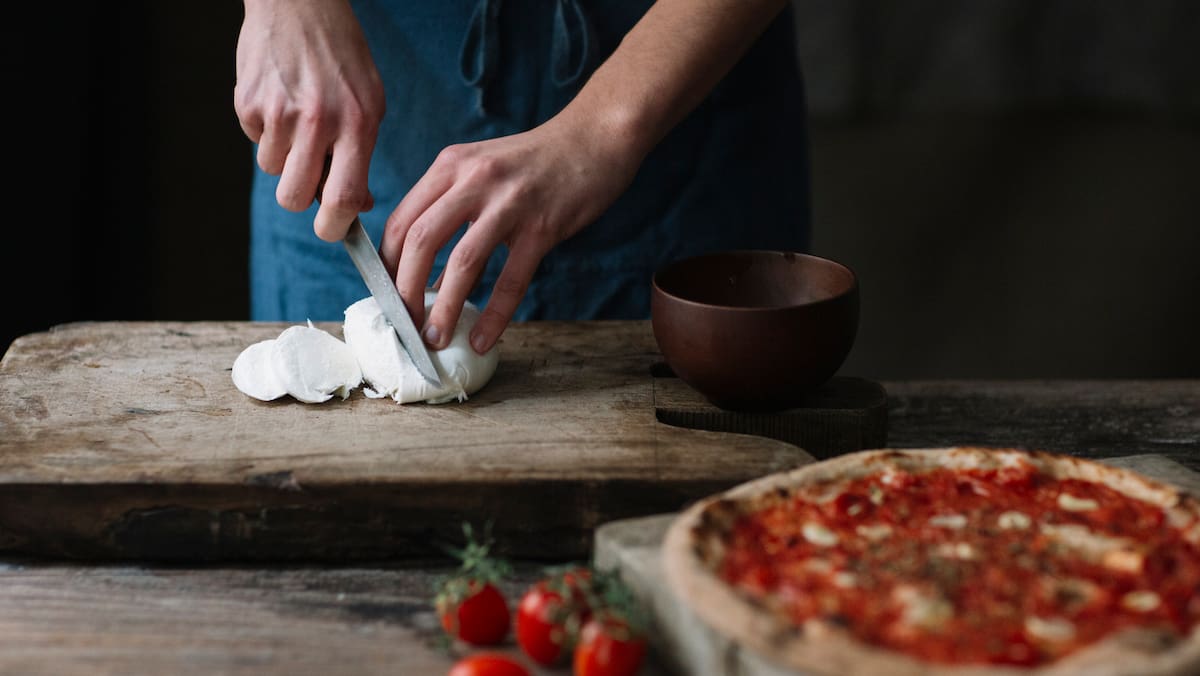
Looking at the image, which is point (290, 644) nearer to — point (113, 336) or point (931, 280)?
point (113, 336)

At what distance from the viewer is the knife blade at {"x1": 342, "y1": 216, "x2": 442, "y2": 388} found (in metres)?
1.60

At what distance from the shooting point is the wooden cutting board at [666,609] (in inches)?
41.3

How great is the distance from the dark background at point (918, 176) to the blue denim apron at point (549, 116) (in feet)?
4.46

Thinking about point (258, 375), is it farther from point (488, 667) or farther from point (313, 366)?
point (488, 667)

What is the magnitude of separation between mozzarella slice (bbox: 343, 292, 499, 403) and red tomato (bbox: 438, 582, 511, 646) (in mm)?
472

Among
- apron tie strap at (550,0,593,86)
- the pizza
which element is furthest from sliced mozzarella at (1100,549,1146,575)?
apron tie strap at (550,0,593,86)

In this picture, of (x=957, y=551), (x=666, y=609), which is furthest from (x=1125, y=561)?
(x=666, y=609)

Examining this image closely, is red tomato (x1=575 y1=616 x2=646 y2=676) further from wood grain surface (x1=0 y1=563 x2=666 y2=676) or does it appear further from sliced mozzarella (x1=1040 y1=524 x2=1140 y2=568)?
sliced mozzarella (x1=1040 y1=524 x2=1140 y2=568)

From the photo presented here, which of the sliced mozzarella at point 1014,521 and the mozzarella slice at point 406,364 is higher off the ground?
the sliced mozzarella at point 1014,521

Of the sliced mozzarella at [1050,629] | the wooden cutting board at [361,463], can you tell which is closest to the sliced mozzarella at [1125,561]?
the sliced mozzarella at [1050,629]

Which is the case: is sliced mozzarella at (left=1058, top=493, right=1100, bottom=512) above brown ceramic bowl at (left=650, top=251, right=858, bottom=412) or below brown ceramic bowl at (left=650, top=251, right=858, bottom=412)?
below

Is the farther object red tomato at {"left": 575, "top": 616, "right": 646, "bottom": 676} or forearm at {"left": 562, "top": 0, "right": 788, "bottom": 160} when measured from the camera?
forearm at {"left": 562, "top": 0, "right": 788, "bottom": 160}

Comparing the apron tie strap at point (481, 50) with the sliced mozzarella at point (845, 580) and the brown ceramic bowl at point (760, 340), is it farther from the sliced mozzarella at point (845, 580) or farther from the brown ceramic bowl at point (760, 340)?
the sliced mozzarella at point (845, 580)

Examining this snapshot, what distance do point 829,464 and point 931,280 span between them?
272 centimetres
